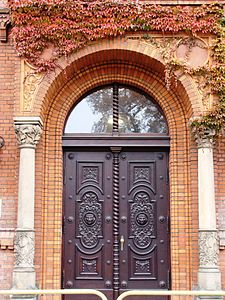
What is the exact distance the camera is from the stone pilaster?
21.6 feet

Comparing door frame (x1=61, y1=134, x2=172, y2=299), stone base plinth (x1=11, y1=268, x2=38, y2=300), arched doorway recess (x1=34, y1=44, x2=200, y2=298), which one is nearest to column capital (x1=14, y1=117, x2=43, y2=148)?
arched doorway recess (x1=34, y1=44, x2=200, y2=298)

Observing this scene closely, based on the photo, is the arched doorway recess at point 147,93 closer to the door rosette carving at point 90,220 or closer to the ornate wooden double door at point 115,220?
the ornate wooden double door at point 115,220

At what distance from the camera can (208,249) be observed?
6.67m

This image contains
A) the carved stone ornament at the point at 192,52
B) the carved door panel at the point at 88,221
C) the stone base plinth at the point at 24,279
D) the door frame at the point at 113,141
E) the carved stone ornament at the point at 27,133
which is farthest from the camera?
the door frame at the point at 113,141

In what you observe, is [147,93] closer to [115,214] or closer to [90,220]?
[115,214]

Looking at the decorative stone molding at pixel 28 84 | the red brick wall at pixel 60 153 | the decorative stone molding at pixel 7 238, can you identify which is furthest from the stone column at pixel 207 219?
the decorative stone molding at pixel 7 238

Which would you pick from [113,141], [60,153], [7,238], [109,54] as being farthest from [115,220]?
[109,54]

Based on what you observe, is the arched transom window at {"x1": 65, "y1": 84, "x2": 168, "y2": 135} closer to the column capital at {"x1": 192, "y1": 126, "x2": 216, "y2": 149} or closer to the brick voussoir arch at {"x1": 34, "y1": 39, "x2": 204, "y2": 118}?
the brick voussoir arch at {"x1": 34, "y1": 39, "x2": 204, "y2": 118}

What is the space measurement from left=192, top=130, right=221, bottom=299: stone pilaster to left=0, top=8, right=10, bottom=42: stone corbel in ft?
11.8

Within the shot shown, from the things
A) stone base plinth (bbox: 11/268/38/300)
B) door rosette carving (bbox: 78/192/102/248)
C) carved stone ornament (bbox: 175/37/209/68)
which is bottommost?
stone base plinth (bbox: 11/268/38/300)

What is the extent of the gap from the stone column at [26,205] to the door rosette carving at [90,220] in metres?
1.06

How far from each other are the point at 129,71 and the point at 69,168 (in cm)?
198

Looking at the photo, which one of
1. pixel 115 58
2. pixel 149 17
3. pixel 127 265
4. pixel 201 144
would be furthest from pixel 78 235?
pixel 149 17

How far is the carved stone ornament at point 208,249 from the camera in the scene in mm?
6652
